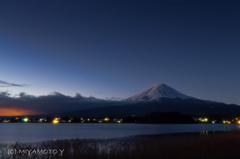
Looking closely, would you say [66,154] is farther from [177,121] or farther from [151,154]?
[177,121]

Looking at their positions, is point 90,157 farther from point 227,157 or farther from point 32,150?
point 227,157

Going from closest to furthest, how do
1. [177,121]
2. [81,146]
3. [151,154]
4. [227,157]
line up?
[227,157] < [151,154] < [81,146] < [177,121]

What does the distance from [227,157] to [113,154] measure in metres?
5.73

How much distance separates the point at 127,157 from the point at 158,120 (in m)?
177

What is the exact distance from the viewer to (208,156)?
12.8m

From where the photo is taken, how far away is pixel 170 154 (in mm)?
13594

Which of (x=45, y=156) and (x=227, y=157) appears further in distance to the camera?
(x=45, y=156)

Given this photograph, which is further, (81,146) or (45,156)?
(81,146)

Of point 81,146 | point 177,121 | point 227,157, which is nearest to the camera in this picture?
point 227,157

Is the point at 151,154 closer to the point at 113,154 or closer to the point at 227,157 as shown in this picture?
the point at 113,154

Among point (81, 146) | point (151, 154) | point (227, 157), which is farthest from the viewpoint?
point (81, 146)

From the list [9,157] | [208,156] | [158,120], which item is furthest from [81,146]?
[158,120]

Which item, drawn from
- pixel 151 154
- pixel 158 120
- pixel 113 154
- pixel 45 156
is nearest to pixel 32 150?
pixel 45 156

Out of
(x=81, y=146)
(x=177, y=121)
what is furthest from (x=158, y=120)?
(x=81, y=146)
